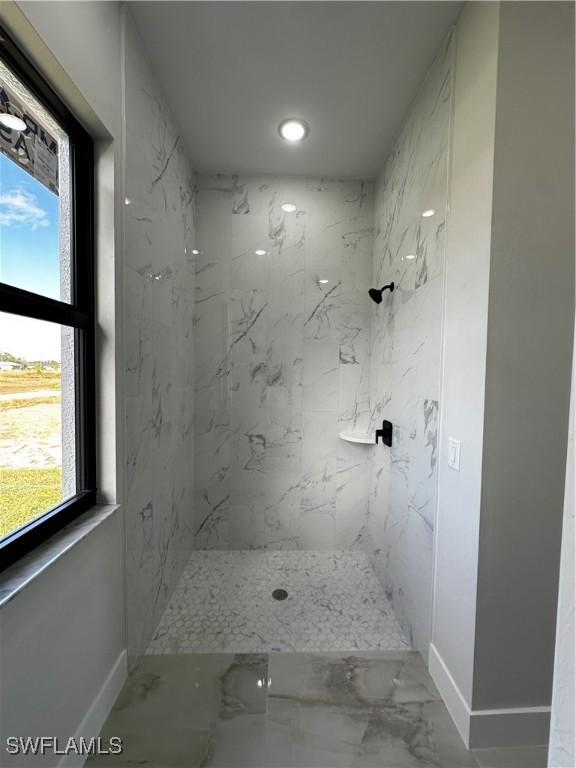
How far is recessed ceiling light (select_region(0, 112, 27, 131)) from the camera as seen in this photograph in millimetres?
901

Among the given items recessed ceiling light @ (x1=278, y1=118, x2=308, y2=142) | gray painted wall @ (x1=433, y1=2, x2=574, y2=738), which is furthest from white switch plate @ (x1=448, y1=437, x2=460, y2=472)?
recessed ceiling light @ (x1=278, y1=118, x2=308, y2=142)

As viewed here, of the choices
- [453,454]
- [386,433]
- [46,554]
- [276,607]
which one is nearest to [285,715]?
[276,607]

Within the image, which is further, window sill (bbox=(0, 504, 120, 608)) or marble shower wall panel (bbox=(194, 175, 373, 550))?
marble shower wall panel (bbox=(194, 175, 373, 550))

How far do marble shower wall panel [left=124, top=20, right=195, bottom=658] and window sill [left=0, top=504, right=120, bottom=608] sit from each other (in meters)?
0.21

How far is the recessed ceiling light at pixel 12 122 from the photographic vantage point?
90 cm

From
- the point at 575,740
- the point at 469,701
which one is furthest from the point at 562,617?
the point at 469,701

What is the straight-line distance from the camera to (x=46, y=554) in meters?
0.97

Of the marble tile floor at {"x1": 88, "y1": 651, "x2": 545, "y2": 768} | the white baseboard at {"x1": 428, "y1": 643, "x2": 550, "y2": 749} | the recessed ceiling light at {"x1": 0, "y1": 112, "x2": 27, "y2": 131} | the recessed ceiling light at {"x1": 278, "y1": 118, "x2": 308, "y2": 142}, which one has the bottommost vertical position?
the marble tile floor at {"x1": 88, "y1": 651, "x2": 545, "y2": 768}

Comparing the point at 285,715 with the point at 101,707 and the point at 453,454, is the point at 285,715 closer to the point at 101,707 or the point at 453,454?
the point at 101,707

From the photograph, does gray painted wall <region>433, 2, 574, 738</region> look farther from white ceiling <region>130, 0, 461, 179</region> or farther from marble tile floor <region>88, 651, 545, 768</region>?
white ceiling <region>130, 0, 461, 179</region>

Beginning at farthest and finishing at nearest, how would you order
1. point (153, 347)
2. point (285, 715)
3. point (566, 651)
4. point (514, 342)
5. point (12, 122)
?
point (153, 347), point (285, 715), point (514, 342), point (12, 122), point (566, 651)

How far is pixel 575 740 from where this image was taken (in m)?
0.44

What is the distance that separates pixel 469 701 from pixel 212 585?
4.67 ft

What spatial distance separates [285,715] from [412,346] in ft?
5.41
